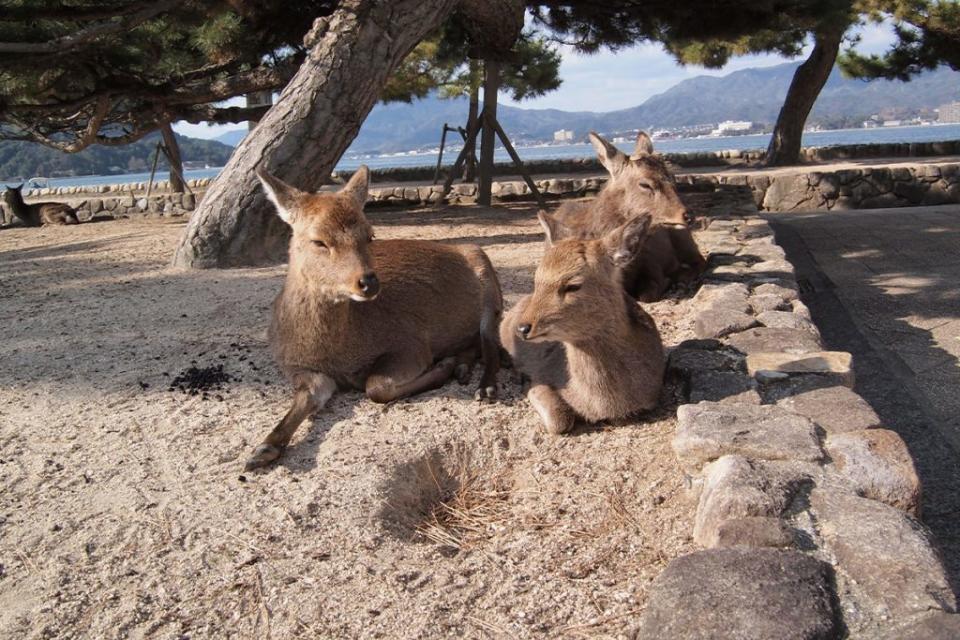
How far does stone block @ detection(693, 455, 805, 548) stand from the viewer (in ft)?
9.40

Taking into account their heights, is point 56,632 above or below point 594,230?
below

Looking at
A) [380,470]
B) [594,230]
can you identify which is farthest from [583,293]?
[594,230]

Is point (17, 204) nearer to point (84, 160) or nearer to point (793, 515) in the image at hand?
point (793, 515)

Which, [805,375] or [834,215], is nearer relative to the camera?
[805,375]

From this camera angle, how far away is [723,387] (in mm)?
4137

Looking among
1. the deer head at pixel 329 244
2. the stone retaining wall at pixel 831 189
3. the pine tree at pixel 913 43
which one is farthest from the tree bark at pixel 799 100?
the deer head at pixel 329 244

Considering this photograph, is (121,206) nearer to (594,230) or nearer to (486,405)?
(594,230)

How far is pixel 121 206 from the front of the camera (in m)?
18.1

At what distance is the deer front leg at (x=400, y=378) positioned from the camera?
175 inches

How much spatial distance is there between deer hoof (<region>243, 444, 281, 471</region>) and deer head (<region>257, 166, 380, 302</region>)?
0.88 metres

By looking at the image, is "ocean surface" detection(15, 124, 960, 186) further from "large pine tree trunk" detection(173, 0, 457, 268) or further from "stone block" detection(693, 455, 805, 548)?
"stone block" detection(693, 455, 805, 548)

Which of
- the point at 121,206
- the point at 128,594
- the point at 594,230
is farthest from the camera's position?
the point at 121,206

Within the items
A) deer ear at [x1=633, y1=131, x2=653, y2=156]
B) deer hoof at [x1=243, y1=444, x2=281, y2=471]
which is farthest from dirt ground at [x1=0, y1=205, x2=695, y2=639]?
deer ear at [x1=633, y1=131, x2=653, y2=156]

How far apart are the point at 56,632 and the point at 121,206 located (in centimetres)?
1714
